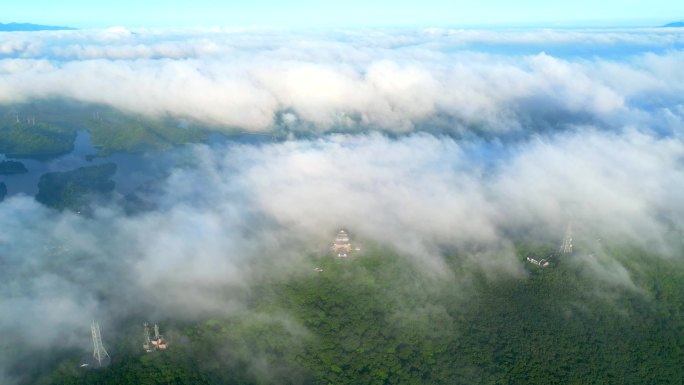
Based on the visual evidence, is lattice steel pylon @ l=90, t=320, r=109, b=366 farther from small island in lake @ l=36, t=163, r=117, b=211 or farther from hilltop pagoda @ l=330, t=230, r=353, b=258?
small island in lake @ l=36, t=163, r=117, b=211

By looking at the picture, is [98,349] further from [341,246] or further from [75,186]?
[75,186]

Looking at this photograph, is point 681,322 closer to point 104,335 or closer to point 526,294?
point 526,294

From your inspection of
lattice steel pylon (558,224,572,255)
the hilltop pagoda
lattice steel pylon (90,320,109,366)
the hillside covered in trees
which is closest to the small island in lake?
the hilltop pagoda

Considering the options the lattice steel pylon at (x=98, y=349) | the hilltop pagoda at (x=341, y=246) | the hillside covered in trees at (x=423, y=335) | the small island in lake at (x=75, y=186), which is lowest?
the small island in lake at (x=75, y=186)

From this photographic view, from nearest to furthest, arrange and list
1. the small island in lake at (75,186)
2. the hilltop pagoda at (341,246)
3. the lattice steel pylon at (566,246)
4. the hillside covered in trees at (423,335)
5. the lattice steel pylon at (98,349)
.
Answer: the lattice steel pylon at (98,349) → the hillside covered in trees at (423,335) → the hilltop pagoda at (341,246) → the lattice steel pylon at (566,246) → the small island in lake at (75,186)

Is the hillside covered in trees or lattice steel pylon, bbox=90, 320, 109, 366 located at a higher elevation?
lattice steel pylon, bbox=90, 320, 109, 366

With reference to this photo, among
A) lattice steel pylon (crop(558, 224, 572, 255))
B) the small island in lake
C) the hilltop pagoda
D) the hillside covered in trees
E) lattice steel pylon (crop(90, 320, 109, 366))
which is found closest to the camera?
lattice steel pylon (crop(90, 320, 109, 366))

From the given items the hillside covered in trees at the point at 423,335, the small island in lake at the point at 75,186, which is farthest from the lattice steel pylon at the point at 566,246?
the small island in lake at the point at 75,186

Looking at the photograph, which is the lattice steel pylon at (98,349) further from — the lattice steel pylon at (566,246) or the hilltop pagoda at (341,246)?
the lattice steel pylon at (566,246)

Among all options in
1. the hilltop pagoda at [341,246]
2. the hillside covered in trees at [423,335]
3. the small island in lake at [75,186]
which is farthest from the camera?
the small island in lake at [75,186]

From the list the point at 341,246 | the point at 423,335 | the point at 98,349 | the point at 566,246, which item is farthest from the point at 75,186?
the point at 566,246

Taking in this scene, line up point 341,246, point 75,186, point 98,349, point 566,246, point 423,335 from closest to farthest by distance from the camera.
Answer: point 98,349 < point 423,335 < point 341,246 < point 566,246 < point 75,186

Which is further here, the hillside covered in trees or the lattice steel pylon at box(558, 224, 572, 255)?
the lattice steel pylon at box(558, 224, 572, 255)
